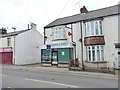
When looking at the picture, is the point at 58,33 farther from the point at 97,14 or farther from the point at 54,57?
the point at 97,14

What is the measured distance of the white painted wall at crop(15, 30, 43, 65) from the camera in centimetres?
4552

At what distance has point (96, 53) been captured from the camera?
1236 inches

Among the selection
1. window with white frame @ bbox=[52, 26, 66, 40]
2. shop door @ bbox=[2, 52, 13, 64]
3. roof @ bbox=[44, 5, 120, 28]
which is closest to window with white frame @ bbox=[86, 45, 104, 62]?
roof @ bbox=[44, 5, 120, 28]

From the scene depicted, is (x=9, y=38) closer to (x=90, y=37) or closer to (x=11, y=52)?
(x=11, y=52)

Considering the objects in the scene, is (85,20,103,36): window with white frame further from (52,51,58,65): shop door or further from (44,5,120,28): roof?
(52,51,58,65): shop door

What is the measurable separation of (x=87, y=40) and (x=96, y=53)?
7.39ft

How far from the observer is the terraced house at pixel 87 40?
30.2m

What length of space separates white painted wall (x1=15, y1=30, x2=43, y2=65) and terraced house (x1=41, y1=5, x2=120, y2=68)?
7.64 m

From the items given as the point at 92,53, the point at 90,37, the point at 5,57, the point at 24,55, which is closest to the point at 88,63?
the point at 92,53

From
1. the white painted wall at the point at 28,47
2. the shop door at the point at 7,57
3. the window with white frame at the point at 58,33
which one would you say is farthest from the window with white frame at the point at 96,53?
the shop door at the point at 7,57

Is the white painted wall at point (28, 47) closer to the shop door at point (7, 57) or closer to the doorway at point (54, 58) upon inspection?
the shop door at point (7, 57)

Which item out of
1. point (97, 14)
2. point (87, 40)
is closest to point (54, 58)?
point (87, 40)

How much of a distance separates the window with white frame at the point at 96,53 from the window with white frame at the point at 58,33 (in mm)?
5888

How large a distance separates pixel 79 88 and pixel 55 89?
1.32 m
